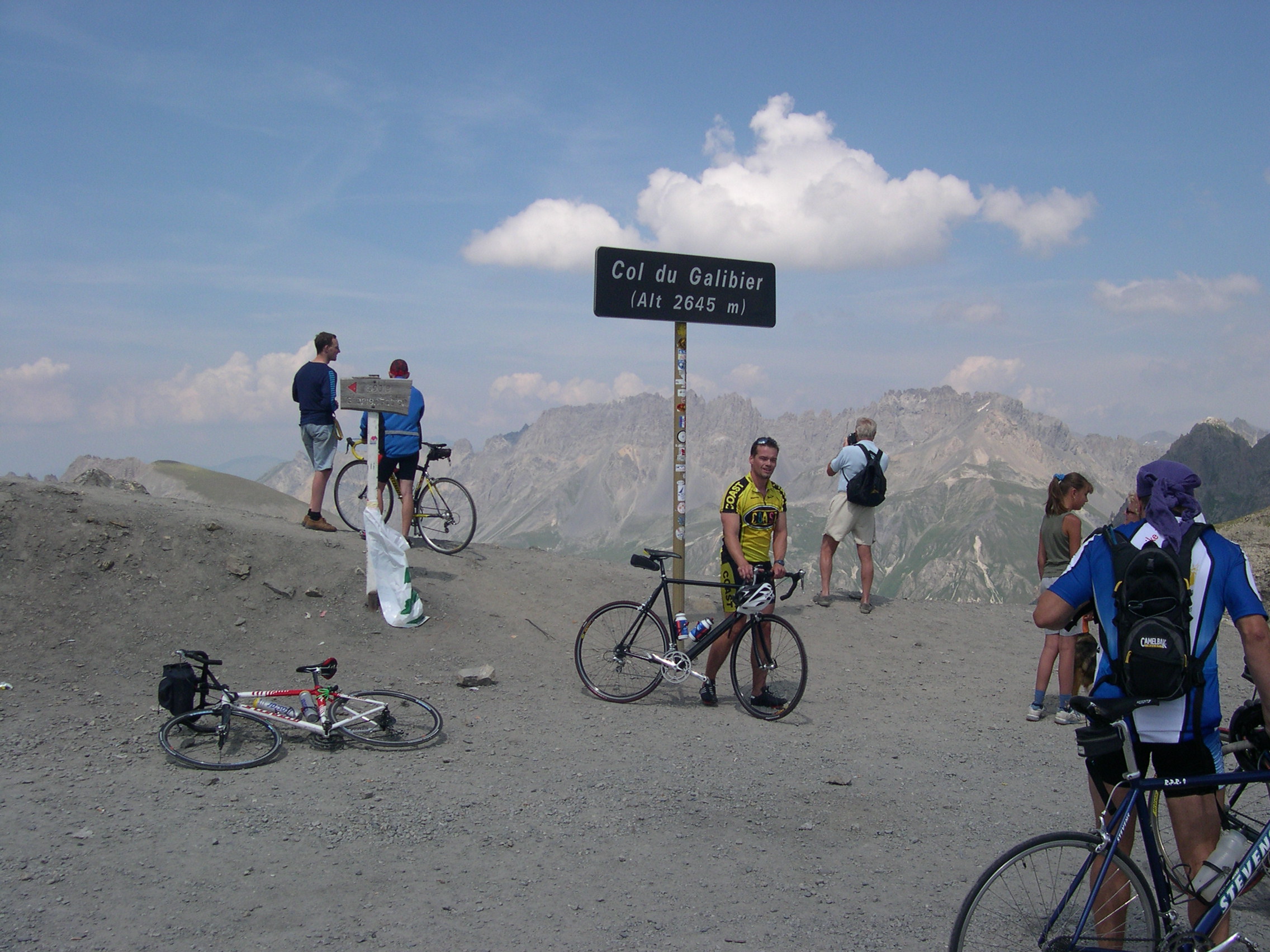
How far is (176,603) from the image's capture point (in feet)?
26.1

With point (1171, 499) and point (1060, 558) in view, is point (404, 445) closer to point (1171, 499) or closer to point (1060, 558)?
point (1060, 558)

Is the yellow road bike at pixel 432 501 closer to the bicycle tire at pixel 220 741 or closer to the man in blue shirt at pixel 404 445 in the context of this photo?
the man in blue shirt at pixel 404 445

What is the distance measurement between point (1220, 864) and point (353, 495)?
9470mm

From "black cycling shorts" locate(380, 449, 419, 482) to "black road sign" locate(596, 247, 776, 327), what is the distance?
2857mm

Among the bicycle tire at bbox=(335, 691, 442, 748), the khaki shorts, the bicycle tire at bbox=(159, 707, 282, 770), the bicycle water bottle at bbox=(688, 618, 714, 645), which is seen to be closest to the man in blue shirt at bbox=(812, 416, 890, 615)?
the khaki shorts

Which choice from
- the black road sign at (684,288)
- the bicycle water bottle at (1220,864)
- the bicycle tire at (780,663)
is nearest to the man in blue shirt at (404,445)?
the black road sign at (684,288)

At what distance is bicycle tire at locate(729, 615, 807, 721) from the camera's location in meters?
6.95

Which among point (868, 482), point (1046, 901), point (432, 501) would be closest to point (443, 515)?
point (432, 501)

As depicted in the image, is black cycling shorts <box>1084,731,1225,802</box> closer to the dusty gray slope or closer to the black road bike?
the dusty gray slope

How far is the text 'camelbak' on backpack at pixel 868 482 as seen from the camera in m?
10.0

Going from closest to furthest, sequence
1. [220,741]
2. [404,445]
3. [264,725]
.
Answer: [220,741] < [264,725] < [404,445]

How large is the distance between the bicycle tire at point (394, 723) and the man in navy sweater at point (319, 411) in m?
4.29

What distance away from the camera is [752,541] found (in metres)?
7.43

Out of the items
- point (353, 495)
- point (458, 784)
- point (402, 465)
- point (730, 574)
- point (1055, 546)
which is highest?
point (402, 465)
